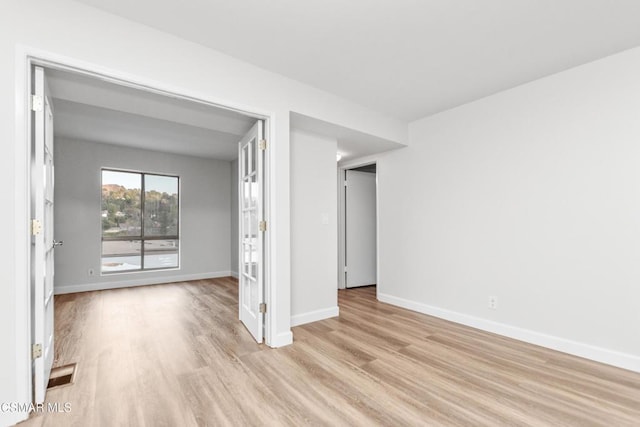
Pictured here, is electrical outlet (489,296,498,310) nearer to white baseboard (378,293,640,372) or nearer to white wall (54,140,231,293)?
white baseboard (378,293,640,372)

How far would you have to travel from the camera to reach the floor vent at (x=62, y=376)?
6.77 ft

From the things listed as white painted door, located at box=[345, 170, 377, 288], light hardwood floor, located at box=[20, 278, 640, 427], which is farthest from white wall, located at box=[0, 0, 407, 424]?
white painted door, located at box=[345, 170, 377, 288]

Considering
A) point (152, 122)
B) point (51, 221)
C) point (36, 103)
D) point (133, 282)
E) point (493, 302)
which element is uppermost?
point (152, 122)

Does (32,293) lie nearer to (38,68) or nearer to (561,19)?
(38,68)

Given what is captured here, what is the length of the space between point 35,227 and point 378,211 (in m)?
3.79

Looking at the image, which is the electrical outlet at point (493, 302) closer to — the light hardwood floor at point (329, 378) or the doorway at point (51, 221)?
the light hardwood floor at point (329, 378)

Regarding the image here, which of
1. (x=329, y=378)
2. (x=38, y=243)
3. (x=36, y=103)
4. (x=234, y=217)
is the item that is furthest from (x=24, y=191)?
(x=234, y=217)

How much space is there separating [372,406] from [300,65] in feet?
8.91

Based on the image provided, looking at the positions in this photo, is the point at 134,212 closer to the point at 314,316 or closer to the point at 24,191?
the point at 314,316

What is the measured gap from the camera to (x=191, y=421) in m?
1.69

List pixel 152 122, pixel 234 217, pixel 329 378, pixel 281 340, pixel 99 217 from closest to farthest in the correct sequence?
pixel 329 378 → pixel 281 340 → pixel 152 122 → pixel 99 217 → pixel 234 217

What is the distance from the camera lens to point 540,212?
283 centimetres

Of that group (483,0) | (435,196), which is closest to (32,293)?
(483,0)

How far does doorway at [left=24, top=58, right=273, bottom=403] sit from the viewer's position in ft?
5.78
